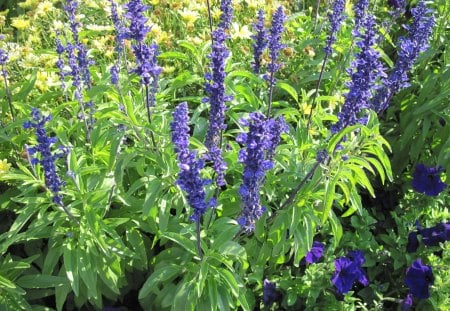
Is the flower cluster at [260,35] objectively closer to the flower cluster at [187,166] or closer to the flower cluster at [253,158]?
the flower cluster at [253,158]

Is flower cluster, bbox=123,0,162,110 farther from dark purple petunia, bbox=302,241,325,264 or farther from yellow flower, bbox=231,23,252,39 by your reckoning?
yellow flower, bbox=231,23,252,39

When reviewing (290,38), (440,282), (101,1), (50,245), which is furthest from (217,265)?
(101,1)

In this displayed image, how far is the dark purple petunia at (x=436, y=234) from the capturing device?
361cm

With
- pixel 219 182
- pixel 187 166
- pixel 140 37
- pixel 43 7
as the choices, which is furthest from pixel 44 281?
pixel 43 7

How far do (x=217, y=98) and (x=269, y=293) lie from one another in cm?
141

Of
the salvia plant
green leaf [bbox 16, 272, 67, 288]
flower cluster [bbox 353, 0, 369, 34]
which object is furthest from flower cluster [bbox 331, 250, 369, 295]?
green leaf [bbox 16, 272, 67, 288]

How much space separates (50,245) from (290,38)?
299 cm

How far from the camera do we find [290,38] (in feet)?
16.7

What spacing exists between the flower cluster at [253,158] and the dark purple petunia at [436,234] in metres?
1.50

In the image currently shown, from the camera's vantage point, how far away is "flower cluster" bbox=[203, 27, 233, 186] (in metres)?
2.63

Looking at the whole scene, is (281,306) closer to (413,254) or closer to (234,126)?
(413,254)

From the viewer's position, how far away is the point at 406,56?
3.40 metres

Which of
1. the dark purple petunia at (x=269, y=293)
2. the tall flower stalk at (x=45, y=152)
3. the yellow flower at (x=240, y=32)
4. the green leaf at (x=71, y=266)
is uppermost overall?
the yellow flower at (x=240, y=32)

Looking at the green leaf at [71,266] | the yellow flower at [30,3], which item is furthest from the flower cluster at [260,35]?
the yellow flower at [30,3]
